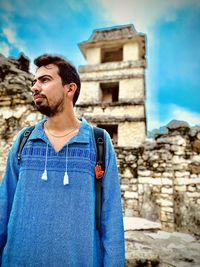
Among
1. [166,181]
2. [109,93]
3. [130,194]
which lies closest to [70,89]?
[166,181]

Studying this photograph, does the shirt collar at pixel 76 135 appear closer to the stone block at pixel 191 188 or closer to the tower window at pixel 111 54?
the stone block at pixel 191 188

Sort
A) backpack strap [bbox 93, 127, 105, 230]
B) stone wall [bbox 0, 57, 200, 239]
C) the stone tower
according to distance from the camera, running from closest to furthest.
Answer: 1. backpack strap [bbox 93, 127, 105, 230]
2. stone wall [bbox 0, 57, 200, 239]
3. the stone tower

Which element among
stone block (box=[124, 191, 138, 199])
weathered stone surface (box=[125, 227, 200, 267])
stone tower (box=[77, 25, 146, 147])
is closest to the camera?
weathered stone surface (box=[125, 227, 200, 267])

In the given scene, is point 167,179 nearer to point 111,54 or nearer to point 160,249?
point 160,249

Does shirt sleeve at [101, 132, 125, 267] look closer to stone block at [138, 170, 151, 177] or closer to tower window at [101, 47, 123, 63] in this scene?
stone block at [138, 170, 151, 177]

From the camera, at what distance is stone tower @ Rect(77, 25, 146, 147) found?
13.6 m

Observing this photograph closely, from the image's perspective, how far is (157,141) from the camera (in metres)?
6.23

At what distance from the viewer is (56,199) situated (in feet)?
4.17

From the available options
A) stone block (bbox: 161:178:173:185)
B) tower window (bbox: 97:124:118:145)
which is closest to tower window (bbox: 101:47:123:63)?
tower window (bbox: 97:124:118:145)

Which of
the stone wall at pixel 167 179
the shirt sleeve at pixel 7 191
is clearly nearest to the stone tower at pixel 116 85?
the stone wall at pixel 167 179

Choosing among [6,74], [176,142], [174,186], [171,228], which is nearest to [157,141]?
[176,142]

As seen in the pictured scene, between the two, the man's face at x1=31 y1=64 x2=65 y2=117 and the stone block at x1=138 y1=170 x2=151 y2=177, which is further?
the stone block at x1=138 y1=170 x2=151 y2=177

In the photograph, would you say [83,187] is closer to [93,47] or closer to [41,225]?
[41,225]

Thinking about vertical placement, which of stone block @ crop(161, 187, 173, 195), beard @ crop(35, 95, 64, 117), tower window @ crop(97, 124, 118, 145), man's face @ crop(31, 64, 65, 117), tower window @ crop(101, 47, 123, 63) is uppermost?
tower window @ crop(101, 47, 123, 63)
